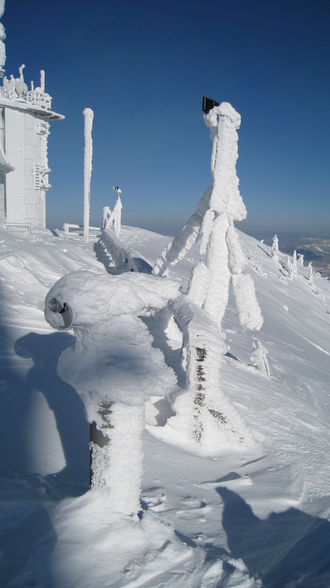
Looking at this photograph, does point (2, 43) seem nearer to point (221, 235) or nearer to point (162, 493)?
point (221, 235)

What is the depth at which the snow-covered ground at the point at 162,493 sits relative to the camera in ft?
6.38

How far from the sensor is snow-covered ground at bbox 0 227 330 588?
1944mm

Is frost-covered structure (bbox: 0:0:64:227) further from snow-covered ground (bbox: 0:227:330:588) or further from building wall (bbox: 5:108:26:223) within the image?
snow-covered ground (bbox: 0:227:330:588)

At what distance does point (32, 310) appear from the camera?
7.22 m

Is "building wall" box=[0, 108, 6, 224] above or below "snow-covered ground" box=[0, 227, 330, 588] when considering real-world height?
above

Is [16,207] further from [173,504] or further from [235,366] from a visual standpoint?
[173,504]

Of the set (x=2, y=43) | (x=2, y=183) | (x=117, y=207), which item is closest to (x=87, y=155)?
(x=117, y=207)

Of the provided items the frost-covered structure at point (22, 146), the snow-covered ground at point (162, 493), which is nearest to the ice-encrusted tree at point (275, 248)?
the frost-covered structure at point (22, 146)

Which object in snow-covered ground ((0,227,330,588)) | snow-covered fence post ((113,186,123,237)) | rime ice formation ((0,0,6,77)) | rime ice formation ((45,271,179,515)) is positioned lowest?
snow-covered ground ((0,227,330,588))

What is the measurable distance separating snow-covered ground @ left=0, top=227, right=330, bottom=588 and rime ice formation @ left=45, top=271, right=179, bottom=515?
0.63 feet

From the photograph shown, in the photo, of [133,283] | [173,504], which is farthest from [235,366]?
[133,283]

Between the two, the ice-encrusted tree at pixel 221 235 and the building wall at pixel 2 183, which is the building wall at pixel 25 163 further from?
the ice-encrusted tree at pixel 221 235

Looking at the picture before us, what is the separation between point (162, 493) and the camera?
3086 mm

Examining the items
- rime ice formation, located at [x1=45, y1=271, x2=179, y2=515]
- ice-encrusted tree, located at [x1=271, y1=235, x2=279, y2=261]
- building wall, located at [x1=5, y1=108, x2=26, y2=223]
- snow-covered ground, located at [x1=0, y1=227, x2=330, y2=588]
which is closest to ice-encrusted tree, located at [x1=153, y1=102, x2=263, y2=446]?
snow-covered ground, located at [x1=0, y1=227, x2=330, y2=588]
